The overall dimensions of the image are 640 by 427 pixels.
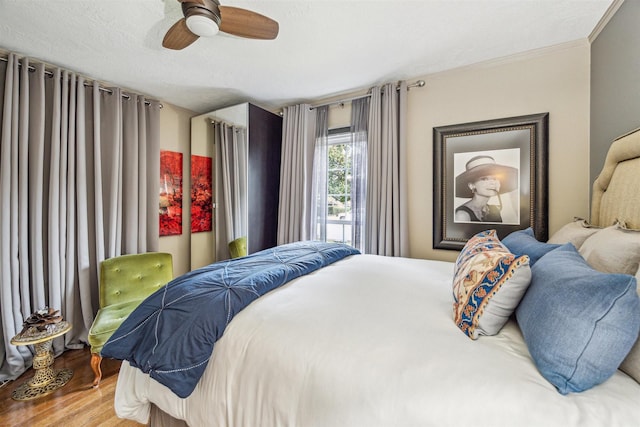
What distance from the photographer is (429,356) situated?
32.7 inches

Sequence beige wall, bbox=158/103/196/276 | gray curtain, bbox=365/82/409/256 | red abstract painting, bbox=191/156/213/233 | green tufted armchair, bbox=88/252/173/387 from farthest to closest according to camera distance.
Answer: red abstract painting, bbox=191/156/213/233 < beige wall, bbox=158/103/196/276 < gray curtain, bbox=365/82/409/256 < green tufted armchair, bbox=88/252/173/387

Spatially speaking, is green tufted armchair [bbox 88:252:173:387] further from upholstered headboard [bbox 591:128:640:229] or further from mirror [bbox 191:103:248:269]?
upholstered headboard [bbox 591:128:640:229]

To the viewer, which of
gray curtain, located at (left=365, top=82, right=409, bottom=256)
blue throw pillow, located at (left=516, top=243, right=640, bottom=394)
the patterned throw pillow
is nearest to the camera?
blue throw pillow, located at (left=516, top=243, right=640, bottom=394)

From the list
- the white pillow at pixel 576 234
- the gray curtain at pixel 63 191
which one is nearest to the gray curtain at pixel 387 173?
the white pillow at pixel 576 234

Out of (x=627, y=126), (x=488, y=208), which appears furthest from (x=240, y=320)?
(x=627, y=126)

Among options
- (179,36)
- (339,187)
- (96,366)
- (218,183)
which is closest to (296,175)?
(339,187)

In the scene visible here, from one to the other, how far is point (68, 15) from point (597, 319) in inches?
118

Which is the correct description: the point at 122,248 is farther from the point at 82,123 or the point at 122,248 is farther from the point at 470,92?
the point at 470,92

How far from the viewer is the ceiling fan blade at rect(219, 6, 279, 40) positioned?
1465 mm

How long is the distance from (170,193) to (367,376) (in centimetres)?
320

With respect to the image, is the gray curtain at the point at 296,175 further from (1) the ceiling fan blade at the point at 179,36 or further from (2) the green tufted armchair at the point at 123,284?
(1) the ceiling fan blade at the point at 179,36

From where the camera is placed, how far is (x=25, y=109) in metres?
2.10

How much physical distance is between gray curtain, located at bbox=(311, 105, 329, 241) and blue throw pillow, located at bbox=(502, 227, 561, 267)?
6.23 ft

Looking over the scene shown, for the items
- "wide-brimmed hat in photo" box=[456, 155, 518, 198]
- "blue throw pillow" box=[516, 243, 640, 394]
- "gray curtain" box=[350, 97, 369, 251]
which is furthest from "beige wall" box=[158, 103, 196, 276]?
"blue throw pillow" box=[516, 243, 640, 394]
